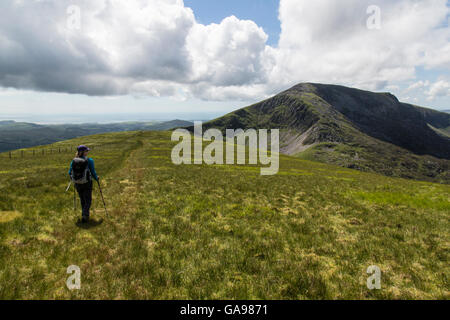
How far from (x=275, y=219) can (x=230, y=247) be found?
554cm

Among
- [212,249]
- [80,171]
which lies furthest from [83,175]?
[212,249]

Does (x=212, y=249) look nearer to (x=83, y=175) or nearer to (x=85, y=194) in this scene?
(x=85, y=194)

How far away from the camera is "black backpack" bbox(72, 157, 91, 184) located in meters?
10.8

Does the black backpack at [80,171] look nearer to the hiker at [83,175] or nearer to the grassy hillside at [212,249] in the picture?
the hiker at [83,175]

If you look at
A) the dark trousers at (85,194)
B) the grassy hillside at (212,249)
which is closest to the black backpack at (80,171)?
the dark trousers at (85,194)

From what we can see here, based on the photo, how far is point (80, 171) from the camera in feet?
35.7

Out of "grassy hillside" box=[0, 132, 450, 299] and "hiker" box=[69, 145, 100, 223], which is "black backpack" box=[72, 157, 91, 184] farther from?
"grassy hillside" box=[0, 132, 450, 299]

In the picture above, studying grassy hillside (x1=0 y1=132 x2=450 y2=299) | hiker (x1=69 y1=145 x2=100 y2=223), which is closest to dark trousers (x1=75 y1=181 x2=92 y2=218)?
hiker (x1=69 y1=145 x2=100 y2=223)

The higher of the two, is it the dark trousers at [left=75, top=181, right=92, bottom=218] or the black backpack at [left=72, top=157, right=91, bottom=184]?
the black backpack at [left=72, top=157, right=91, bottom=184]

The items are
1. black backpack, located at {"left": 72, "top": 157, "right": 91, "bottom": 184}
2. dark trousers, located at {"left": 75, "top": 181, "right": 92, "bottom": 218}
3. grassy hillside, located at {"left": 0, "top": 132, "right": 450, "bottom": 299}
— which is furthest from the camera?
dark trousers, located at {"left": 75, "top": 181, "right": 92, "bottom": 218}
